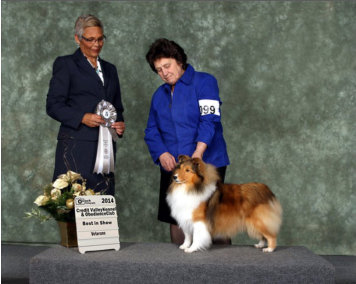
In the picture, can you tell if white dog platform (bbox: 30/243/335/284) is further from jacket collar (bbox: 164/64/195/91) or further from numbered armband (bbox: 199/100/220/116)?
jacket collar (bbox: 164/64/195/91)

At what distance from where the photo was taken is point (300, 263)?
2.25 meters

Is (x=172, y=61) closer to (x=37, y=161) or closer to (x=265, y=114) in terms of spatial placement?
(x=265, y=114)

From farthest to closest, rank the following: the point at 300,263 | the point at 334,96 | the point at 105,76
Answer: the point at 334,96, the point at 105,76, the point at 300,263

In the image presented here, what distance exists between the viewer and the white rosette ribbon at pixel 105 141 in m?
2.86

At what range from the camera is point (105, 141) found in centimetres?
290

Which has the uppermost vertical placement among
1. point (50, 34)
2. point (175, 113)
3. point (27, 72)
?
point (50, 34)

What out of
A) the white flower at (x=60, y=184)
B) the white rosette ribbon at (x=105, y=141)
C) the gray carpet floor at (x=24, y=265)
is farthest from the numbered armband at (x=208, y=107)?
the gray carpet floor at (x=24, y=265)

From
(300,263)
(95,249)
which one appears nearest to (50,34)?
(95,249)

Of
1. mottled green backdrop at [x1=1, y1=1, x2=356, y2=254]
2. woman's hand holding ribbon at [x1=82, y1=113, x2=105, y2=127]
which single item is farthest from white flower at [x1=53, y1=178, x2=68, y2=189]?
mottled green backdrop at [x1=1, y1=1, x2=356, y2=254]

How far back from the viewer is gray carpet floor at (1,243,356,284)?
158 inches

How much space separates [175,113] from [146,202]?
1.88 metres

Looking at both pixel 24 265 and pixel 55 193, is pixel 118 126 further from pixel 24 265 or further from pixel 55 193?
pixel 24 265

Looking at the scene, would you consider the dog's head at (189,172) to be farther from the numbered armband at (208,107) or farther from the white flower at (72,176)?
the white flower at (72,176)

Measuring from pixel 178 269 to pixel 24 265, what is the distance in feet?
7.84
